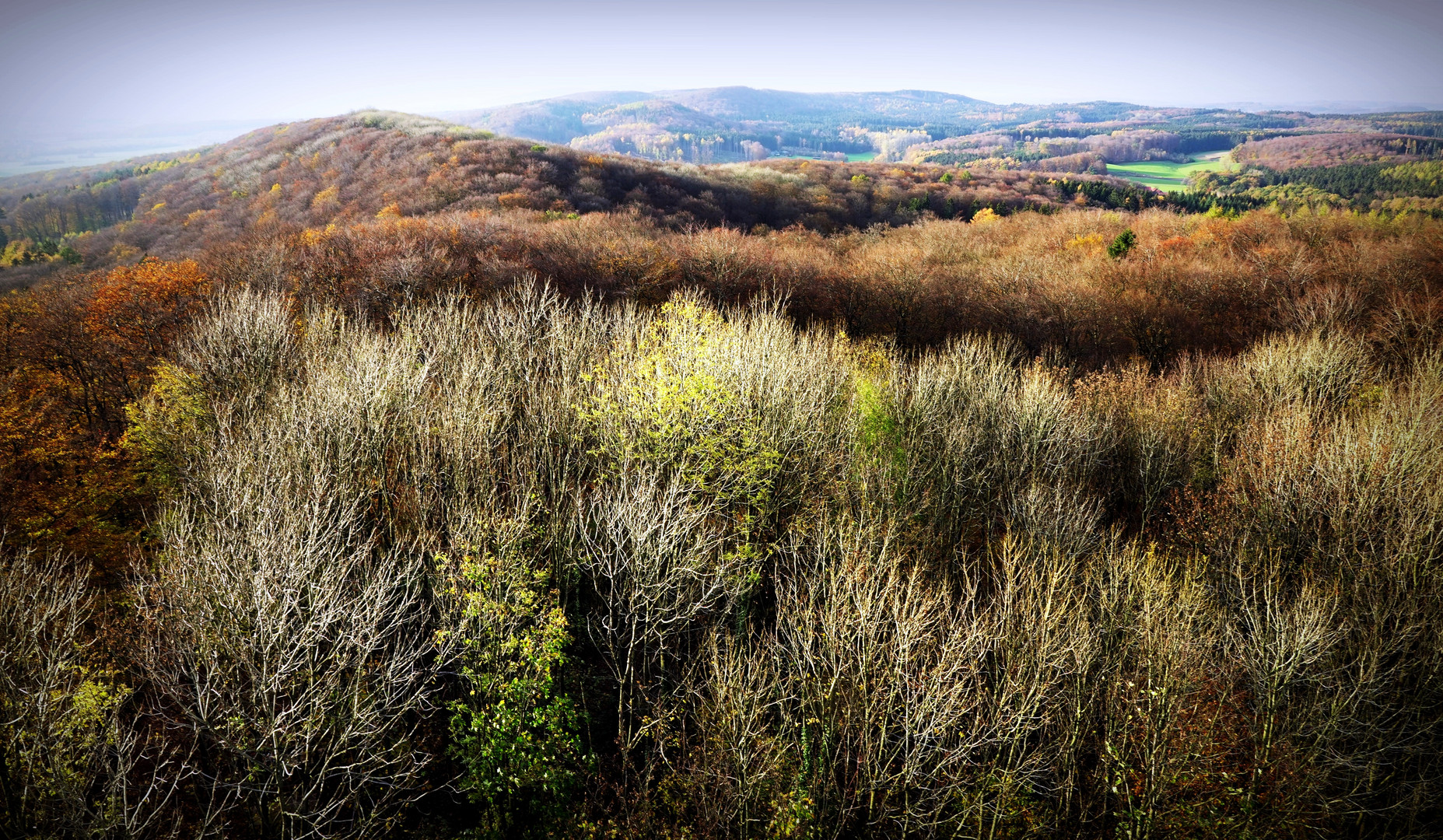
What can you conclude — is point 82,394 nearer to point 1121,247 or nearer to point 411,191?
point 411,191

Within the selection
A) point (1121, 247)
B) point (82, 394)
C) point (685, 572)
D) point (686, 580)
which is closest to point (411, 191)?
point (82, 394)

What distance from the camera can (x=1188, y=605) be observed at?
16.8 meters

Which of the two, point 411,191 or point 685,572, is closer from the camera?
point 685,572

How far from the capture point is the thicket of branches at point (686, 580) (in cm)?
1399

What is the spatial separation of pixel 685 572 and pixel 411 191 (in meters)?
84.2

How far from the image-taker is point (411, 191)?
8138cm

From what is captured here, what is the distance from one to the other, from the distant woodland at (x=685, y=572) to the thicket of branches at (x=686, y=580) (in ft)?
0.77

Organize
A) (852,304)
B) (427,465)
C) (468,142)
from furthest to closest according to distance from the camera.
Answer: (468,142), (852,304), (427,465)

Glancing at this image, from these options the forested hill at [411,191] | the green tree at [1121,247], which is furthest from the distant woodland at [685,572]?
the forested hill at [411,191]

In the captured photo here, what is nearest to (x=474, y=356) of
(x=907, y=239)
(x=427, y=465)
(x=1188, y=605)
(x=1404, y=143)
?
(x=427, y=465)

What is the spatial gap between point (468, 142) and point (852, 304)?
265 ft

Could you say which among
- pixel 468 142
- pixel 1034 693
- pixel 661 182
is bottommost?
pixel 1034 693

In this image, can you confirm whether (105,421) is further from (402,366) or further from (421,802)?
(421,802)

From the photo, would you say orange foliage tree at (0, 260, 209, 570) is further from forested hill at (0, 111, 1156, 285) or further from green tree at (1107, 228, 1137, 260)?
green tree at (1107, 228, 1137, 260)
